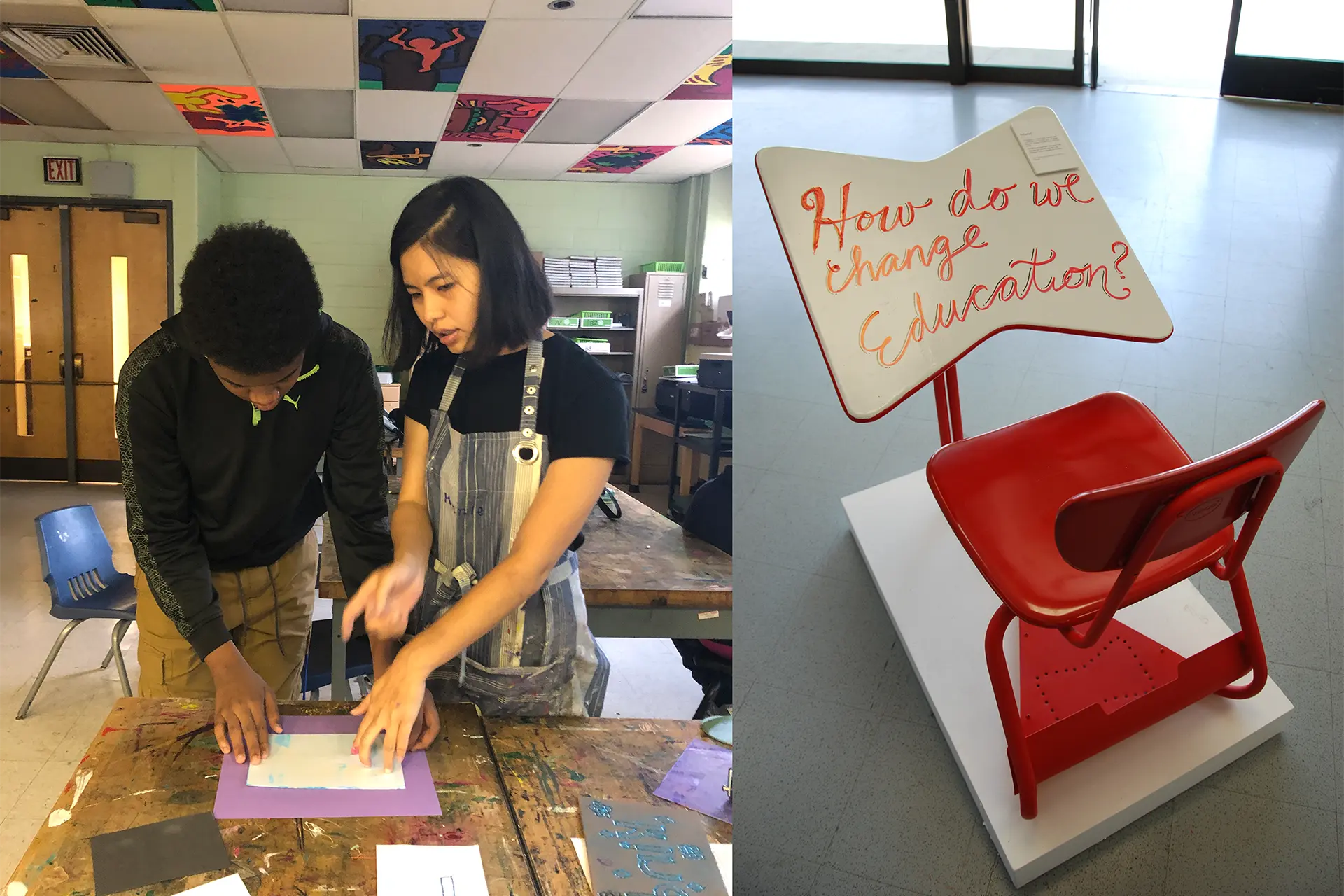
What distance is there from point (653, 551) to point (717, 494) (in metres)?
0.25

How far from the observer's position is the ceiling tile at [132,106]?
1264 mm

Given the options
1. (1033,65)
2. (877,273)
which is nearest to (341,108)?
(877,273)

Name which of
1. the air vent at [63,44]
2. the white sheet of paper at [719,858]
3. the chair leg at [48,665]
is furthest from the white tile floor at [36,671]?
the air vent at [63,44]

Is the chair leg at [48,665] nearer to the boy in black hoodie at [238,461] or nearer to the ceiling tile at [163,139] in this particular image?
the boy in black hoodie at [238,461]

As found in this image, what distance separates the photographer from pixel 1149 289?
5.33ft

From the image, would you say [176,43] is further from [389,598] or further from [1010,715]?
[1010,715]

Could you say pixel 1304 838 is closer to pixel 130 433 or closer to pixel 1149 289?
pixel 1149 289

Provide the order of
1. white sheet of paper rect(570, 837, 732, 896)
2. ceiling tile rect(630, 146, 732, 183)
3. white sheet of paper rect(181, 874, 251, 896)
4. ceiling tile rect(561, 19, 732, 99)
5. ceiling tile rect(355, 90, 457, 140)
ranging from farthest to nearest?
ceiling tile rect(561, 19, 732, 99)
ceiling tile rect(630, 146, 732, 183)
ceiling tile rect(355, 90, 457, 140)
white sheet of paper rect(570, 837, 732, 896)
white sheet of paper rect(181, 874, 251, 896)

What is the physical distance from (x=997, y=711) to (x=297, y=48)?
5.92 ft

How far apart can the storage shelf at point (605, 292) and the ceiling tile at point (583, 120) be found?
0.30 meters

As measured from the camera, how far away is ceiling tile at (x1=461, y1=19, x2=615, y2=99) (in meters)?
1.91

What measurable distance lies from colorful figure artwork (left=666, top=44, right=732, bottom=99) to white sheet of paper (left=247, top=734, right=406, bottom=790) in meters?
2.09

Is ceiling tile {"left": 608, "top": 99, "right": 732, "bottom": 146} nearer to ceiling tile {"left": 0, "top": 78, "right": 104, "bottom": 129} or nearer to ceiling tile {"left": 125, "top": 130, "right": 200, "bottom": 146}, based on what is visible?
ceiling tile {"left": 125, "top": 130, "right": 200, "bottom": 146}

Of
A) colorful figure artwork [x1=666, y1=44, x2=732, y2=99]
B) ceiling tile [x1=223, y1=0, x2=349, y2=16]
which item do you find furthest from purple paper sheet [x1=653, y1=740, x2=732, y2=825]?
colorful figure artwork [x1=666, y1=44, x2=732, y2=99]
